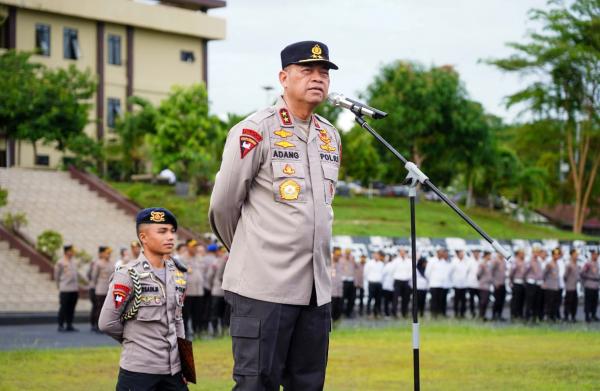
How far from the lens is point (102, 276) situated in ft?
76.0

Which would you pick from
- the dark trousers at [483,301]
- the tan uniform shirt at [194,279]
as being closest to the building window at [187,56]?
the dark trousers at [483,301]

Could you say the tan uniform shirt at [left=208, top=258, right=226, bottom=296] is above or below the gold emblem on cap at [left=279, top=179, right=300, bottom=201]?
below

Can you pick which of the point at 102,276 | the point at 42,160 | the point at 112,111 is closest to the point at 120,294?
the point at 102,276

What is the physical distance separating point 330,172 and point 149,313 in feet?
6.81

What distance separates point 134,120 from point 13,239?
21.3 m

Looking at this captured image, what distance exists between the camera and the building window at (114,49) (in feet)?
195

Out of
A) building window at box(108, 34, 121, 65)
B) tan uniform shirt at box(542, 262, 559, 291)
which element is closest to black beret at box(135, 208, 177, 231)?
tan uniform shirt at box(542, 262, 559, 291)

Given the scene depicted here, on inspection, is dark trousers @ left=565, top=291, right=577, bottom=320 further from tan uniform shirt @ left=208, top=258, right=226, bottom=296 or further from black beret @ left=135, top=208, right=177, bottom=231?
black beret @ left=135, top=208, right=177, bottom=231

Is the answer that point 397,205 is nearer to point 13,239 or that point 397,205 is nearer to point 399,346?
point 13,239

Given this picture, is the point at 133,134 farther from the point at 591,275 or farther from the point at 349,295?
the point at 591,275

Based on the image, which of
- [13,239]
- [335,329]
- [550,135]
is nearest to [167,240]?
[335,329]

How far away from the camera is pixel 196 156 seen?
4831cm

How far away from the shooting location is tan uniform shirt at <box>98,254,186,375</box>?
7.15 meters

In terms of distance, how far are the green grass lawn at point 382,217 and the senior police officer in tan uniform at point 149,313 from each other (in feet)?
99.5
